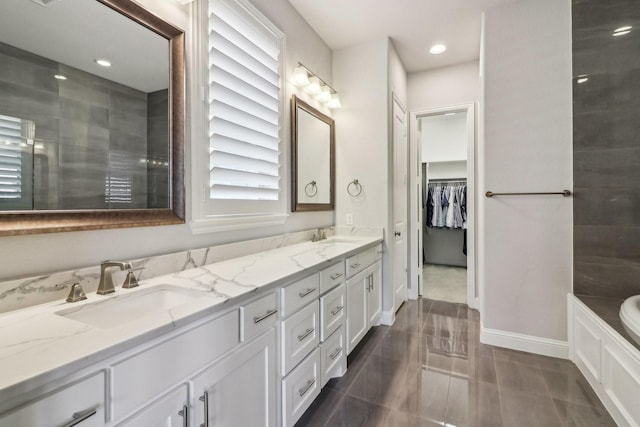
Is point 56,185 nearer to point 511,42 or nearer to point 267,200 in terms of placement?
point 267,200

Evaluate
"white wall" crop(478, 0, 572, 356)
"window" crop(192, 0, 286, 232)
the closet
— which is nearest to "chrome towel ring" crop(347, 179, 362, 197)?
"window" crop(192, 0, 286, 232)

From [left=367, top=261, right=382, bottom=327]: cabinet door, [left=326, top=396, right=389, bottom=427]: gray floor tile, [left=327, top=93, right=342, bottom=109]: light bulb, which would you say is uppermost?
[left=327, top=93, right=342, bottom=109]: light bulb

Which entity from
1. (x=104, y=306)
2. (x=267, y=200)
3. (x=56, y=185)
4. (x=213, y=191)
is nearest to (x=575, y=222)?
(x=267, y=200)

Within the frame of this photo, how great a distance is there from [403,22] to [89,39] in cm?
247

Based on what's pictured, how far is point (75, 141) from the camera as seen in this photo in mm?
1135

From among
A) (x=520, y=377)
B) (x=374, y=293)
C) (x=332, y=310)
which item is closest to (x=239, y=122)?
(x=332, y=310)

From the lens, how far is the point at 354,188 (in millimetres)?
3049

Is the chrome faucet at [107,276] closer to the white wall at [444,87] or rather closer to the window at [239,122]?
the window at [239,122]

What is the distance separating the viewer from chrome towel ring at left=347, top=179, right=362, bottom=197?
9.89 ft

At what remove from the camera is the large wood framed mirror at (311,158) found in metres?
2.46

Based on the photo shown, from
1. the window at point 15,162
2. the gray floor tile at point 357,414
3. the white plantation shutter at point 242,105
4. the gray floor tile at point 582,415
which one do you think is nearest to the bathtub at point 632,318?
the gray floor tile at point 582,415

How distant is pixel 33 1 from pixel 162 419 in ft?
4.83

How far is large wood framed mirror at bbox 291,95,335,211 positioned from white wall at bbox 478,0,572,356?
140cm

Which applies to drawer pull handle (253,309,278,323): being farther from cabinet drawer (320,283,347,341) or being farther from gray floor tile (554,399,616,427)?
gray floor tile (554,399,616,427)
